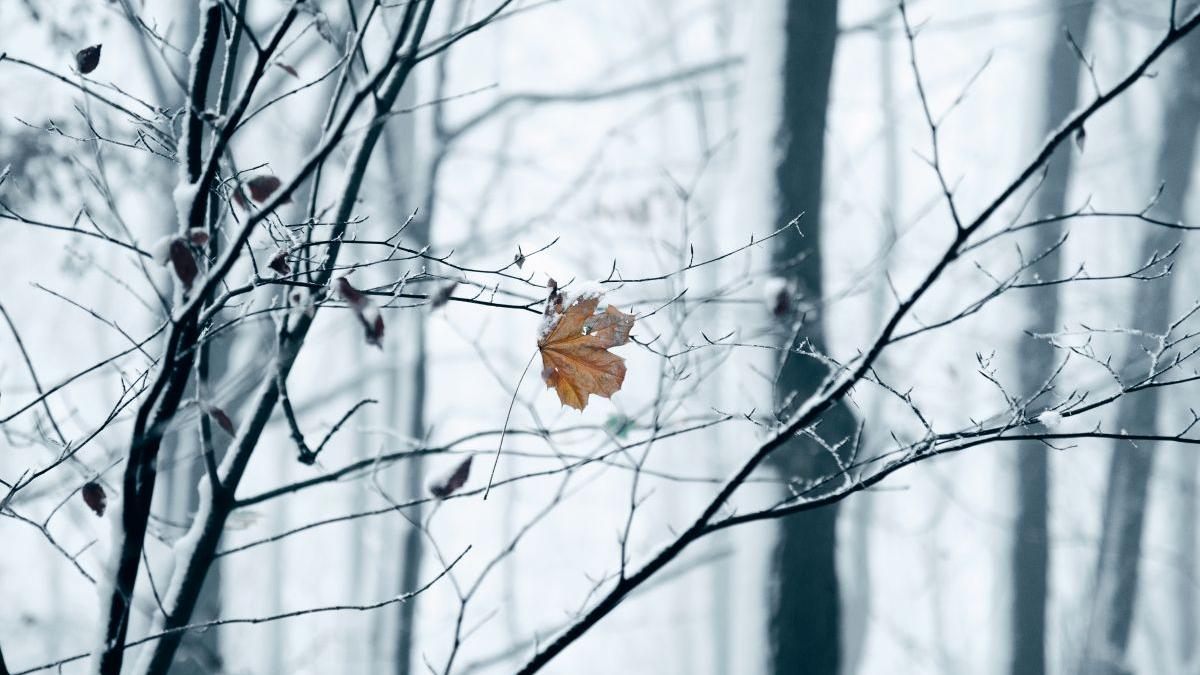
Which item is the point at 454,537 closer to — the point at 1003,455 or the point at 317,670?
the point at 317,670

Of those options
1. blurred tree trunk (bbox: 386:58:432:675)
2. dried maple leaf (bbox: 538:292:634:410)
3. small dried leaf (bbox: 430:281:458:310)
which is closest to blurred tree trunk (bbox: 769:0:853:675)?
dried maple leaf (bbox: 538:292:634:410)

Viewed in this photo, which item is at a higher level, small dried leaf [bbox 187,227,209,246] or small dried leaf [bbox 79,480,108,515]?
small dried leaf [bbox 187,227,209,246]

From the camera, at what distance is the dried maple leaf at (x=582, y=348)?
123cm

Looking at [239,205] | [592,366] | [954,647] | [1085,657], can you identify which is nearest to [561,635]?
[592,366]

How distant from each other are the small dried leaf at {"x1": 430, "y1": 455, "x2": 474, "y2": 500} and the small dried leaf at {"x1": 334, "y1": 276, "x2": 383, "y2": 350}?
42 centimetres

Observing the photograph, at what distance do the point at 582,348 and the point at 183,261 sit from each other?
549 millimetres

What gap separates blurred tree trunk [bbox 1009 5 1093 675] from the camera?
4.78m

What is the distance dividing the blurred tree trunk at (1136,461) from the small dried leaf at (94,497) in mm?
6297

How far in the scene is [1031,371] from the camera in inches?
190

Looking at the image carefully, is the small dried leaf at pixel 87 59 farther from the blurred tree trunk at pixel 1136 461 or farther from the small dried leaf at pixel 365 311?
the blurred tree trunk at pixel 1136 461

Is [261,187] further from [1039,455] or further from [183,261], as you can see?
[1039,455]

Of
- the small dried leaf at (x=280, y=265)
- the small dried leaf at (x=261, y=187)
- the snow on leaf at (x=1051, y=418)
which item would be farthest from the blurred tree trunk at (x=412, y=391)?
the snow on leaf at (x=1051, y=418)

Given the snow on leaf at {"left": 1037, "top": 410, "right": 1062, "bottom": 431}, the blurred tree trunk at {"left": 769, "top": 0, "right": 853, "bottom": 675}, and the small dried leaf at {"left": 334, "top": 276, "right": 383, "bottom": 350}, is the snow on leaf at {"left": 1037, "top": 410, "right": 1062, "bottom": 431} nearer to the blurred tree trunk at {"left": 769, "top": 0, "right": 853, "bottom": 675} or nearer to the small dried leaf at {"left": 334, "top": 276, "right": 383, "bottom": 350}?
the small dried leaf at {"left": 334, "top": 276, "right": 383, "bottom": 350}

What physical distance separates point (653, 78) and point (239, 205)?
11.8 ft
